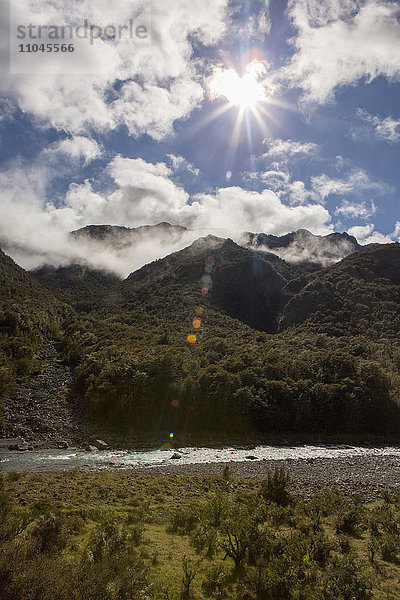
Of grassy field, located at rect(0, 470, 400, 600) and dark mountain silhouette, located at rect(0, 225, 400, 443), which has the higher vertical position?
dark mountain silhouette, located at rect(0, 225, 400, 443)

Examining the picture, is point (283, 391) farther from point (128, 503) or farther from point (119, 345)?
point (128, 503)

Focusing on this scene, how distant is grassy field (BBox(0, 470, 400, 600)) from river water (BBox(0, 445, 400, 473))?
942cm

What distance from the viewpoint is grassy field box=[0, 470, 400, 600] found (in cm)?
666

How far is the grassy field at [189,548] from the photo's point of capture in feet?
21.9

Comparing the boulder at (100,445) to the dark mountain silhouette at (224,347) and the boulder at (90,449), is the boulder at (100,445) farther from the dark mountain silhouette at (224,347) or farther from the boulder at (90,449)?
the dark mountain silhouette at (224,347)

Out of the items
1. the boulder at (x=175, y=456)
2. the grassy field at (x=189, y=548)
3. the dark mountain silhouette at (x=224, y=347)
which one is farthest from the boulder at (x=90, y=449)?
the grassy field at (x=189, y=548)

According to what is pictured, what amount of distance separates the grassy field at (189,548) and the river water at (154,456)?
9.42 meters

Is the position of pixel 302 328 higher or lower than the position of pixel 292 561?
higher

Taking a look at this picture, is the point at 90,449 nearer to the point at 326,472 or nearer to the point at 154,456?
the point at 154,456

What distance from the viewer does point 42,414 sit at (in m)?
38.9

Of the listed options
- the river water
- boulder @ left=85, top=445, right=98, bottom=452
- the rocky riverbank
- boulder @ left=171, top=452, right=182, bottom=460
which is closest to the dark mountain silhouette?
boulder @ left=85, top=445, right=98, bottom=452

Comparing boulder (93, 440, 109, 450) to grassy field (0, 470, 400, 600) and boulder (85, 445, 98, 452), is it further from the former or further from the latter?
grassy field (0, 470, 400, 600)

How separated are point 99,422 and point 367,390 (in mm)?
41479

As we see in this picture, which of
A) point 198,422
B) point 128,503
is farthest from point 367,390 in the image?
point 128,503
